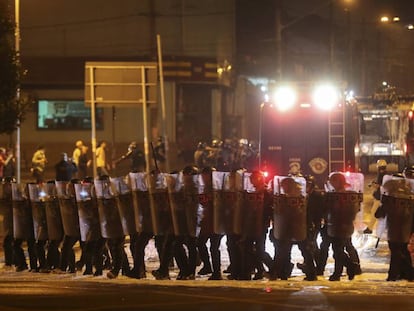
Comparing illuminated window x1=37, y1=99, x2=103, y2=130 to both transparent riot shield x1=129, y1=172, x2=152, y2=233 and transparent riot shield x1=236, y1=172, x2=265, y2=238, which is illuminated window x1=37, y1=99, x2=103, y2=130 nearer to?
transparent riot shield x1=129, y1=172, x2=152, y2=233

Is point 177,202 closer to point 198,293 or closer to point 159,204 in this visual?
point 159,204

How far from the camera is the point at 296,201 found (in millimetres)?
9805

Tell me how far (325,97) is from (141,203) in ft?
27.5

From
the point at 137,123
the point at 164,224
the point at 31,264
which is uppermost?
the point at 137,123

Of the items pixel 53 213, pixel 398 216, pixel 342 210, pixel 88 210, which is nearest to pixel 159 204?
pixel 88 210

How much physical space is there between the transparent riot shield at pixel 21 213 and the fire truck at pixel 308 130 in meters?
7.83

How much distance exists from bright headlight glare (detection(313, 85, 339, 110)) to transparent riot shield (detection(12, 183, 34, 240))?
27.8ft

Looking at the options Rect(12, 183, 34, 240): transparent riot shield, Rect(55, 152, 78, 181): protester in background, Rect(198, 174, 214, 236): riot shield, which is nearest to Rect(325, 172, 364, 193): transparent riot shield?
Rect(198, 174, 214, 236): riot shield

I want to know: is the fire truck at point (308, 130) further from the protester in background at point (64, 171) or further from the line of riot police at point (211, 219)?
the line of riot police at point (211, 219)

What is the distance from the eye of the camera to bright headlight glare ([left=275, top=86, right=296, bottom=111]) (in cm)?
1792

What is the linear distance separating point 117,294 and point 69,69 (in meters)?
27.4

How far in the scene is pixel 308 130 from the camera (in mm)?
18062

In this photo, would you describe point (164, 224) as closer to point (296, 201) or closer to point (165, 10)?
point (296, 201)

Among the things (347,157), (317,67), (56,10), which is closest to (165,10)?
(56,10)
